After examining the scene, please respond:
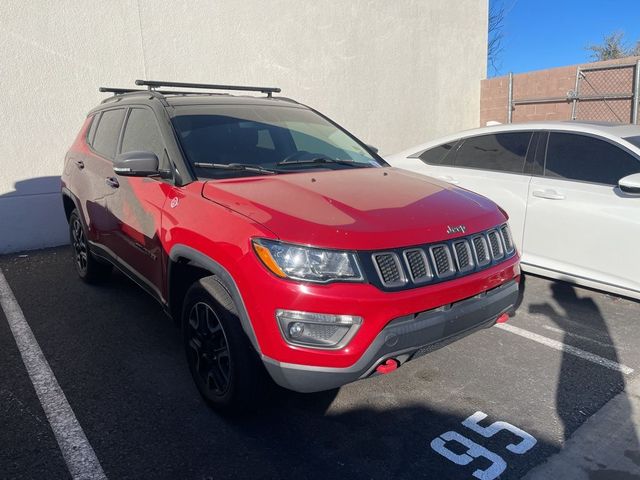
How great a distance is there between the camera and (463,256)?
9.08ft

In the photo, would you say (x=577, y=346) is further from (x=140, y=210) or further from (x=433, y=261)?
(x=140, y=210)

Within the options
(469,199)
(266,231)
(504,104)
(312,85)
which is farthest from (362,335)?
(504,104)

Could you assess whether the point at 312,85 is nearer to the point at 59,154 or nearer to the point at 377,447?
the point at 59,154

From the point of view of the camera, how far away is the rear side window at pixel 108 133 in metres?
4.25

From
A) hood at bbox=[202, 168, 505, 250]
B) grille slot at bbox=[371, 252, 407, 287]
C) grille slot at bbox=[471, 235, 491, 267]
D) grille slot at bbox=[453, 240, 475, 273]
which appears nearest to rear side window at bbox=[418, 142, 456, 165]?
hood at bbox=[202, 168, 505, 250]

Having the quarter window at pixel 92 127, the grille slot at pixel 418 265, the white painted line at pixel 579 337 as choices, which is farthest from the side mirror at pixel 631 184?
the quarter window at pixel 92 127

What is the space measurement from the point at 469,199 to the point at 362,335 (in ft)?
4.12

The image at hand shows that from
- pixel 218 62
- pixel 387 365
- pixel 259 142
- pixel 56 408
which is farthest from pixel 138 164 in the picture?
pixel 218 62

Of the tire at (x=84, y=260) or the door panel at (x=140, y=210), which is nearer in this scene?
the door panel at (x=140, y=210)

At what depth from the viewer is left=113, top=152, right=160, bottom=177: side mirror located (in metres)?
3.13

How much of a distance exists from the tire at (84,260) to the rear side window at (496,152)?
12.0 ft

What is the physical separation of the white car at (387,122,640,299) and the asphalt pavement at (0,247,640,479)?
0.47m

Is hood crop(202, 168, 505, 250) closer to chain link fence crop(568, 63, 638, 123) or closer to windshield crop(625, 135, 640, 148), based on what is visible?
windshield crop(625, 135, 640, 148)

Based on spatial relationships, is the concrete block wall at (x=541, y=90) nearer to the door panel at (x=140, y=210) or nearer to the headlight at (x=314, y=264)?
the door panel at (x=140, y=210)
